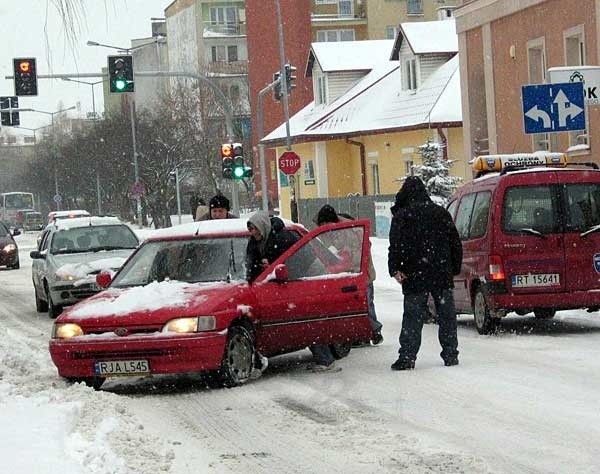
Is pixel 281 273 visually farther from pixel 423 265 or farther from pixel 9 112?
pixel 9 112

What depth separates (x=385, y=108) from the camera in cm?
5284

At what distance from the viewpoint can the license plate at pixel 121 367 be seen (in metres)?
11.4

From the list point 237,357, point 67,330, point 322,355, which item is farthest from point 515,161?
point 67,330

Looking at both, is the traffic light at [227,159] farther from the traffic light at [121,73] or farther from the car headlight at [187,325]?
the car headlight at [187,325]

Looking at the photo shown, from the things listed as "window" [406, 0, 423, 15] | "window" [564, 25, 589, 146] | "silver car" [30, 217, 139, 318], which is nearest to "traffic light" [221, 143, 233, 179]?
"window" [564, 25, 589, 146]

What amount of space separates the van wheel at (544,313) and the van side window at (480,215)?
43.3 inches

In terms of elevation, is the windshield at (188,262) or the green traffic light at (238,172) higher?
the green traffic light at (238,172)

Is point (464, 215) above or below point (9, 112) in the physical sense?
below

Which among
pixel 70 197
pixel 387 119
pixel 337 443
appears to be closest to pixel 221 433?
pixel 337 443

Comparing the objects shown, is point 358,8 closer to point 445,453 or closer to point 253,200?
point 253,200

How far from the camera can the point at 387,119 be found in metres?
51.3

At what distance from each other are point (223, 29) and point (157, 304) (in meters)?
102

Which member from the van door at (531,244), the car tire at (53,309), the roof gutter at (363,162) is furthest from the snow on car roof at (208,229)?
the roof gutter at (363,162)

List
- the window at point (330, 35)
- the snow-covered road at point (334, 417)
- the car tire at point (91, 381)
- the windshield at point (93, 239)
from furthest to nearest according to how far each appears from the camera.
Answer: the window at point (330, 35) < the windshield at point (93, 239) < the car tire at point (91, 381) < the snow-covered road at point (334, 417)
